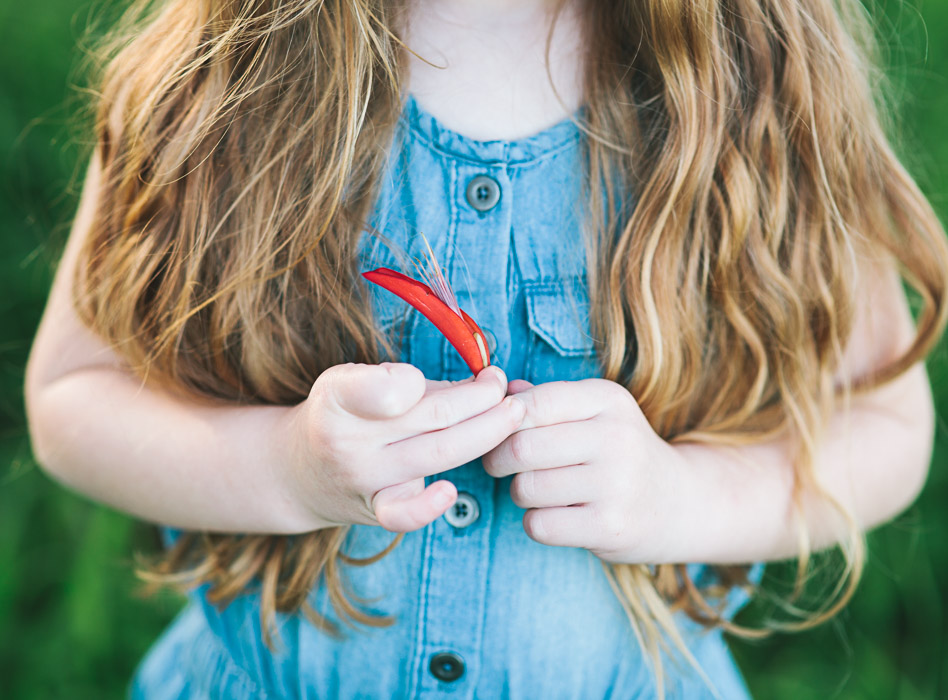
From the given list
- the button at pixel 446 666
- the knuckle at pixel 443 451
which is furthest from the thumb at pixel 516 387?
the button at pixel 446 666

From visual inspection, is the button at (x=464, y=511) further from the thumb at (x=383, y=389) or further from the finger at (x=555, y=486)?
the thumb at (x=383, y=389)

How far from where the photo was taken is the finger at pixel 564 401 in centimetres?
69

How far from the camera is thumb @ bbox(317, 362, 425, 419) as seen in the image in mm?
594

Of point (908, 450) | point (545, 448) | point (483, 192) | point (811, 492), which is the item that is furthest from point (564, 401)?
point (908, 450)

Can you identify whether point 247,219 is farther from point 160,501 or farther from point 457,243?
point 160,501

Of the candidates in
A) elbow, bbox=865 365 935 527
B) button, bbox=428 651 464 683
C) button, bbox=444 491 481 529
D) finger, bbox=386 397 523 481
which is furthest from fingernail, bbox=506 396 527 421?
elbow, bbox=865 365 935 527

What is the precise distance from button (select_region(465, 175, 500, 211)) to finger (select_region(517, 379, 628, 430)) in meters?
0.22

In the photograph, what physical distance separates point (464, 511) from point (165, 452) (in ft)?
1.06

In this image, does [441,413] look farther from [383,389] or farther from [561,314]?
[561,314]

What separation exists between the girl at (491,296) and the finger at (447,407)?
0.35 ft

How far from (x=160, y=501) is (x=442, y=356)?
0.35 m

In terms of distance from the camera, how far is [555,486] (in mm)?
715

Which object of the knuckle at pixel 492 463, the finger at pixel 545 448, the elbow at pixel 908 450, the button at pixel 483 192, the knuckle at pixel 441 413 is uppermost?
the button at pixel 483 192

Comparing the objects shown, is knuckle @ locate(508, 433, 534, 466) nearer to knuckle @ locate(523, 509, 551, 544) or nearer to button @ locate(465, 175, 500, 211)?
knuckle @ locate(523, 509, 551, 544)
